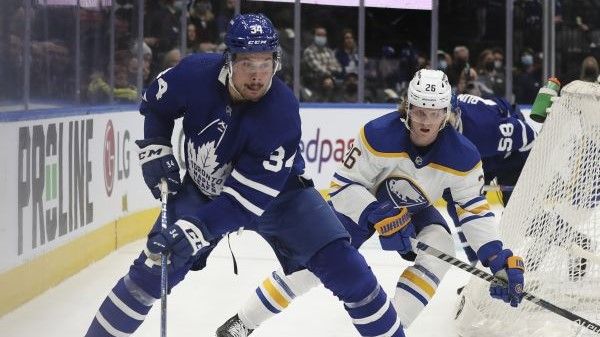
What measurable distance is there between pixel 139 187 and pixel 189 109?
326 cm

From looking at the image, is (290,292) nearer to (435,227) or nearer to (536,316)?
(435,227)

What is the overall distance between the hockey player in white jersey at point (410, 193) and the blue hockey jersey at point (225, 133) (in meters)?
0.51

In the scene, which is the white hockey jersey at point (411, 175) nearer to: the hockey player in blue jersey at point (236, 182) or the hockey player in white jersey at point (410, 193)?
the hockey player in white jersey at point (410, 193)

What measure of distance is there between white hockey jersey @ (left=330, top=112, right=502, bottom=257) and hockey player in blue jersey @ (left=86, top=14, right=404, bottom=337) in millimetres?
429

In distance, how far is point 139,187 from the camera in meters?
6.21

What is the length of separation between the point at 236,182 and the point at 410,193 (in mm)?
870

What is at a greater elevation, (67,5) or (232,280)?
(67,5)

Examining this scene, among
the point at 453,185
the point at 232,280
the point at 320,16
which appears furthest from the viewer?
the point at 320,16

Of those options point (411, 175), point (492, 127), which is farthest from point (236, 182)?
point (492, 127)

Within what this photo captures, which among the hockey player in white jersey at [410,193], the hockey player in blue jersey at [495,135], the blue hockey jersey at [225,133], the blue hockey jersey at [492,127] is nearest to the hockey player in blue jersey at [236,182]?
the blue hockey jersey at [225,133]

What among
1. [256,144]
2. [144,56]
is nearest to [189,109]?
[256,144]

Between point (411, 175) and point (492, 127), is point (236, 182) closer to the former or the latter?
point (411, 175)

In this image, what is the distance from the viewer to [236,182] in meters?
2.90

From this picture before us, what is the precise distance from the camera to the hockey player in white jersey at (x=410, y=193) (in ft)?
11.3
